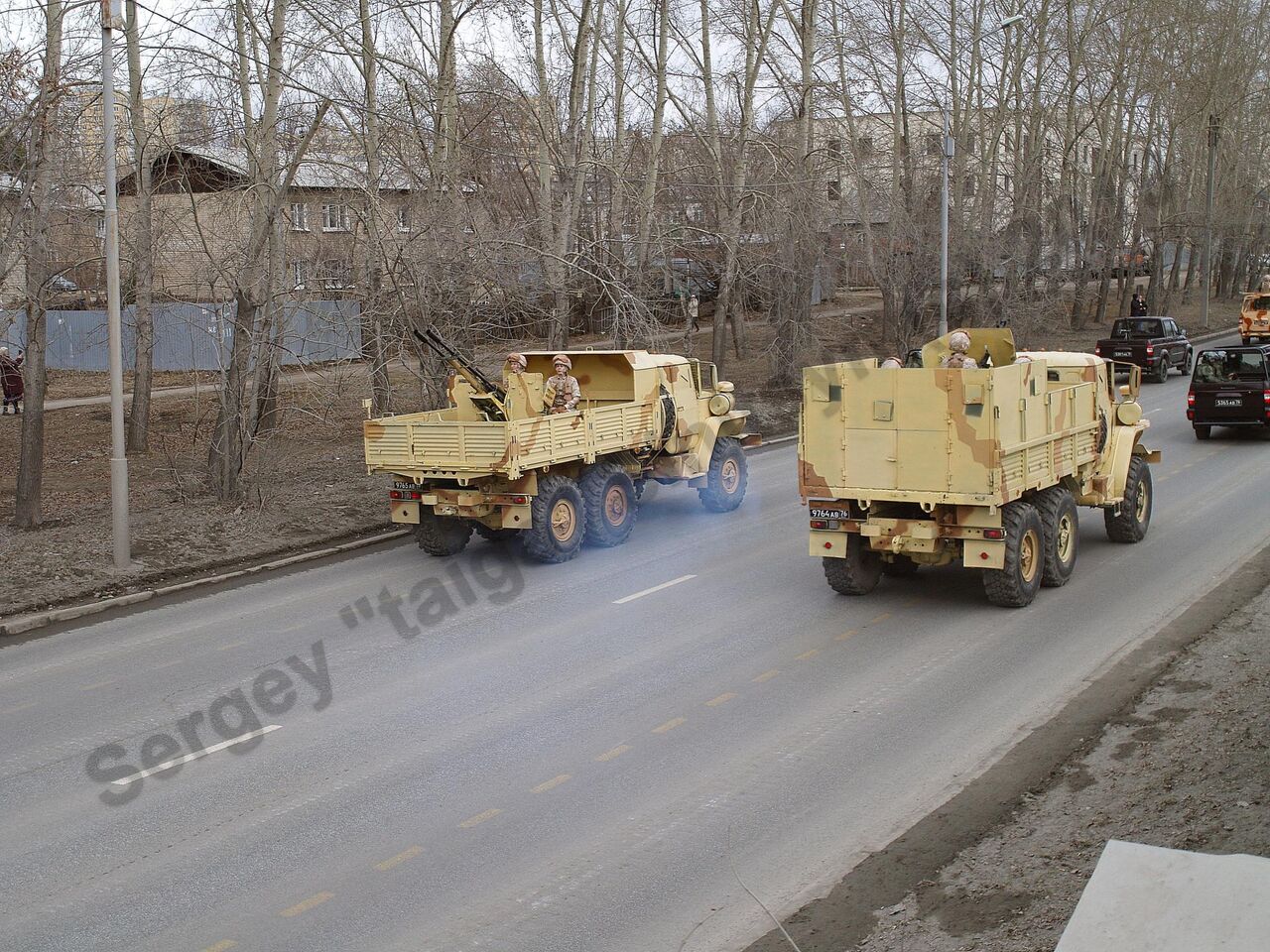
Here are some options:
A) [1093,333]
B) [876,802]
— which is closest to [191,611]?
[876,802]

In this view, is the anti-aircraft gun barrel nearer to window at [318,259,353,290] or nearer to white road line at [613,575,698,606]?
white road line at [613,575,698,606]

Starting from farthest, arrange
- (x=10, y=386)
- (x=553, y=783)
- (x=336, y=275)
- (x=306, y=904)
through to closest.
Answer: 1. (x=10, y=386)
2. (x=336, y=275)
3. (x=553, y=783)
4. (x=306, y=904)

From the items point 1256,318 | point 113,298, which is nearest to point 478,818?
point 113,298

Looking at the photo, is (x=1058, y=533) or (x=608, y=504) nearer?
(x=1058, y=533)

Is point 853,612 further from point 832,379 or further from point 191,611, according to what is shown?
point 191,611

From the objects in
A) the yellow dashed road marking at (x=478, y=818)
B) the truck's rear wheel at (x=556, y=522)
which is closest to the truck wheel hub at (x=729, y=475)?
the truck's rear wheel at (x=556, y=522)

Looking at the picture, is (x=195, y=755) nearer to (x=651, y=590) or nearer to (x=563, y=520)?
(x=651, y=590)

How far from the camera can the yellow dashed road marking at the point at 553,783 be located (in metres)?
8.51

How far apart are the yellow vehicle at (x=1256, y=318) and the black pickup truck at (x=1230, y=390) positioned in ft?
67.1

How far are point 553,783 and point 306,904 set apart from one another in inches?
80.2

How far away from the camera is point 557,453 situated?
→ 15266 millimetres

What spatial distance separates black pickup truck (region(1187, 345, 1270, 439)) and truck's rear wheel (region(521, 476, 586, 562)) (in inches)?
540

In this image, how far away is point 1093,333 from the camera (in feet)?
167

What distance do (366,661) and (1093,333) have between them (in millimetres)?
44724
